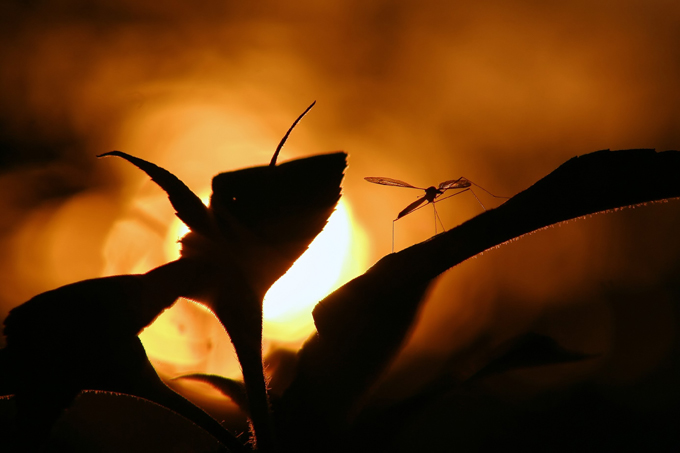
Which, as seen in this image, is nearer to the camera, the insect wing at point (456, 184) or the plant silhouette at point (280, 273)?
the plant silhouette at point (280, 273)

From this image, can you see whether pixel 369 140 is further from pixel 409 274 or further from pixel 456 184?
pixel 409 274

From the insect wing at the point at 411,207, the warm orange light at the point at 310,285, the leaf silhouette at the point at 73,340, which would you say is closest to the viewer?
the leaf silhouette at the point at 73,340

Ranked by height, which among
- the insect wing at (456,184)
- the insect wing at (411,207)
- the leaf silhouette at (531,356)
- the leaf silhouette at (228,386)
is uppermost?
the insect wing at (456,184)

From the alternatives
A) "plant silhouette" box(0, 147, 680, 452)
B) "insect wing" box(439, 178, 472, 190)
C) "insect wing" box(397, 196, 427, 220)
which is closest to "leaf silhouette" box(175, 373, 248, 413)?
"plant silhouette" box(0, 147, 680, 452)

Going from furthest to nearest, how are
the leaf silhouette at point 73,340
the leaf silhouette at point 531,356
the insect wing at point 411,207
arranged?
the insect wing at point 411,207 → the leaf silhouette at point 531,356 → the leaf silhouette at point 73,340

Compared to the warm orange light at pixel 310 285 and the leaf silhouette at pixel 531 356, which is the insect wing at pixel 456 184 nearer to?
the warm orange light at pixel 310 285

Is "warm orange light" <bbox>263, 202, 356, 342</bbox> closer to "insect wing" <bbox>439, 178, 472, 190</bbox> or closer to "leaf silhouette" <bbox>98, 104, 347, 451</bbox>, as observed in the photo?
"insect wing" <bbox>439, 178, 472, 190</bbox>

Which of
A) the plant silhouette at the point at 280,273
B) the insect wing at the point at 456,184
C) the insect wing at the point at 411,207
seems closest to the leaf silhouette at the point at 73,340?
the plant silhouette at the point at 280,273

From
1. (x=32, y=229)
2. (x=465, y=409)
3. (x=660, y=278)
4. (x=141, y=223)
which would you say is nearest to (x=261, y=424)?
(x=465, y=409)

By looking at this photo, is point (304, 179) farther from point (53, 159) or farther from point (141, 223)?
point (53, 159)
